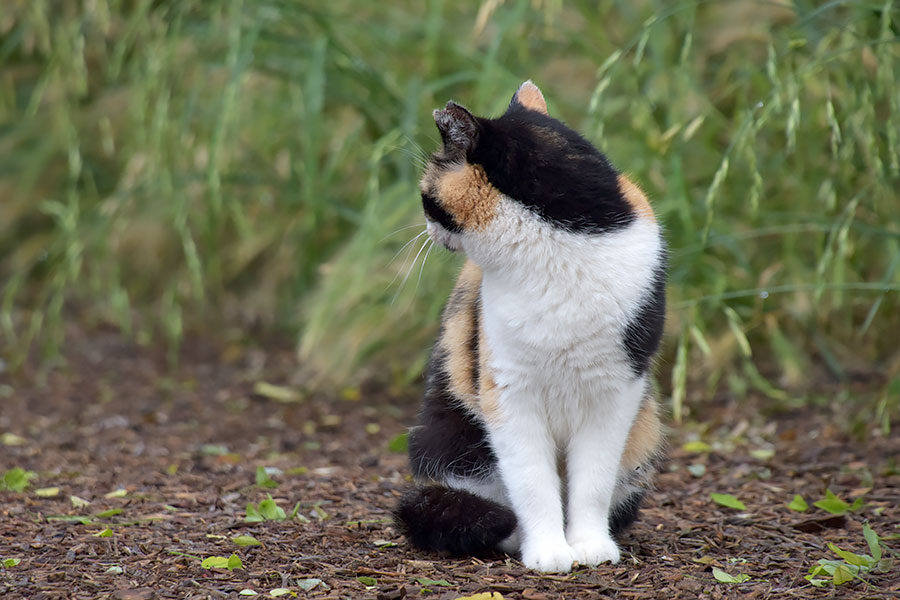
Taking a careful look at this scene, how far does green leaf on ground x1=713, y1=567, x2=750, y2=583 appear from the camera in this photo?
2.21 meters

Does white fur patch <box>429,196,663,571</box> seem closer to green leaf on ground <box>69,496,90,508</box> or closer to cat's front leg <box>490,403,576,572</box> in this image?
cat's front leg <box>490,403,576,572</box>

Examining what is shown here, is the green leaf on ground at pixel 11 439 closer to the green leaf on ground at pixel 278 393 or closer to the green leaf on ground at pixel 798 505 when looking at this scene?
the green leaf on ground at pixel 278 393

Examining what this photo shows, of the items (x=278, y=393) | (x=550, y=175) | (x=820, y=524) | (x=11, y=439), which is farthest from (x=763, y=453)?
(x=11, y=439)

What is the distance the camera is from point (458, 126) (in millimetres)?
2143

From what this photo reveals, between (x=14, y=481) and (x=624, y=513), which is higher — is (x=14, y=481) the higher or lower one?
the lower one

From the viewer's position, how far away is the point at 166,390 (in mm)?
4672

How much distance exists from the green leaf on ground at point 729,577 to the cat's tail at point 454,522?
0.45 m

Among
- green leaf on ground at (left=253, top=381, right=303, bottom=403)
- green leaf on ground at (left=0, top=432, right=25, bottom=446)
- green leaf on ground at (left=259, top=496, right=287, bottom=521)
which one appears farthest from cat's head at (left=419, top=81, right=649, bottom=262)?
green leaf on ground at (left=253, top=381, right=303, bottom=403)

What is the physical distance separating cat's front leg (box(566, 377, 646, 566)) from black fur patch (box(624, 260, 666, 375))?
2.3 inches

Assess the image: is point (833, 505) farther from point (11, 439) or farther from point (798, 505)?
point (11, 439)

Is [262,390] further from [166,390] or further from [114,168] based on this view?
[114,168]

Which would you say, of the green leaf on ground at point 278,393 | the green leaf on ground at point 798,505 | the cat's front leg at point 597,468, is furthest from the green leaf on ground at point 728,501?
the green leaf on ground at point 278,393

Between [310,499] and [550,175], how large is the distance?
50.5 inches

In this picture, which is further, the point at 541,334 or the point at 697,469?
the point at 697,469
